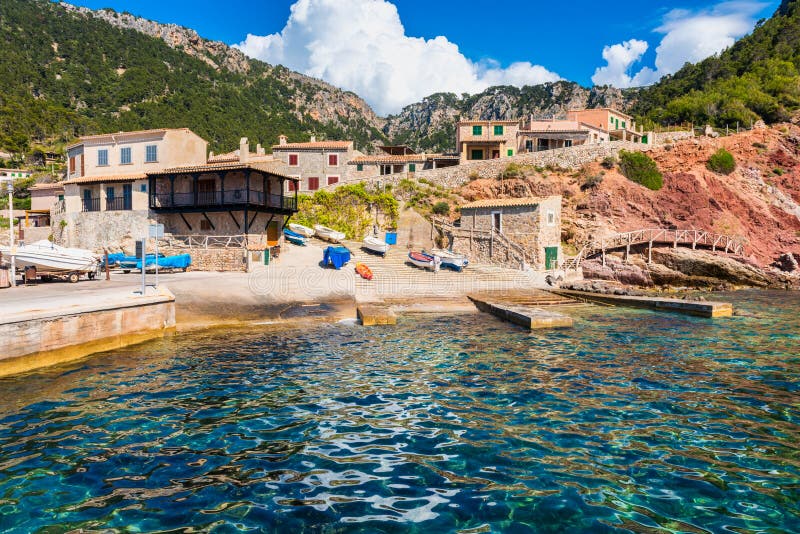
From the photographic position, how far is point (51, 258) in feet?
68.2

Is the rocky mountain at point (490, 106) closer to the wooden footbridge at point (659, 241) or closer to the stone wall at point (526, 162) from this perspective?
the stone wall at point (526, 162)

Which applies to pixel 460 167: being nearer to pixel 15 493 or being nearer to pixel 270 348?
pixel 270 348

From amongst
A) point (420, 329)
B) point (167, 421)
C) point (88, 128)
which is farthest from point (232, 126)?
point (167, 421)

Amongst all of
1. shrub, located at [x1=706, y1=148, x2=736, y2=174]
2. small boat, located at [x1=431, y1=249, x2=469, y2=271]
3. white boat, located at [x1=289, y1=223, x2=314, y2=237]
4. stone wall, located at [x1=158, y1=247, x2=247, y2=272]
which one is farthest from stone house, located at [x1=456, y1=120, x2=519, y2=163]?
stone wall, located at [x1=158, y1=247, x2=247, y2=272]

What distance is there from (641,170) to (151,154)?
1809 inches

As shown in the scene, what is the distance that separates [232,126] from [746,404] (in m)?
115

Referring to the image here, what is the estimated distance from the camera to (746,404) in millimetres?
8781

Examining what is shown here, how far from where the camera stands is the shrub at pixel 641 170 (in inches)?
1881

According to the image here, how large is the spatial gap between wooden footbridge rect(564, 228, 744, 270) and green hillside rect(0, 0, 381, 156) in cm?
8233

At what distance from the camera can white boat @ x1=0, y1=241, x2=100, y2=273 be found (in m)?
20.0

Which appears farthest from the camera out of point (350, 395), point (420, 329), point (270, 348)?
point (420, 329)

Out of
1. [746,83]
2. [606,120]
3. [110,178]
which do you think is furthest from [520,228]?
[746,83]

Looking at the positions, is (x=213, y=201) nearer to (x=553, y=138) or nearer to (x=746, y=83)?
(x=553, y=138)

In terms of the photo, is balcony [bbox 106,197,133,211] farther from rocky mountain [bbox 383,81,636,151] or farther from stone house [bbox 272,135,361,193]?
rocky mountain [bbox 383,81,636,151]
